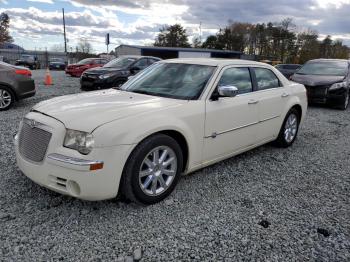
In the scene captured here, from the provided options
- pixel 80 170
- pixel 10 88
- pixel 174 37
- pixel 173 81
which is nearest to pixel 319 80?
pixel 173 81

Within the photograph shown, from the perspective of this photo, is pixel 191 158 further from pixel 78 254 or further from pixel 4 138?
pixel 4 138

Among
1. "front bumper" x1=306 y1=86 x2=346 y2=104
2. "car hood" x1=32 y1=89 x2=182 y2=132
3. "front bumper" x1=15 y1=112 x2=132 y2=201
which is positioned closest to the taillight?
"car hood" x1=32 y1=89 x2=182 y2=132

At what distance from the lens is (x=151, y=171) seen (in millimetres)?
3455

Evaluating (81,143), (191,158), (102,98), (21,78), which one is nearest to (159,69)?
(102,98)

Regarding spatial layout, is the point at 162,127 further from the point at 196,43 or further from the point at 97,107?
the point at 196,43

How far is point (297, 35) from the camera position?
54281 millimetres

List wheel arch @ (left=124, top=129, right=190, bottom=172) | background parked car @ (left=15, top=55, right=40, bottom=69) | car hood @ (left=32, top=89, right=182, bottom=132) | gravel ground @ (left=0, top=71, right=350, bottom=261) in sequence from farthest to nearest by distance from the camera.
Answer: background parked car @ (left=15, top=55, right=40, bottom=69) < wheel arch @ (left=124, top=129, right=190, bottom=172) < car hood @ (left=32, top=89, right=182, bottom=132) < gravel ground @ (left=0, top=71, right=350, bottom=261)

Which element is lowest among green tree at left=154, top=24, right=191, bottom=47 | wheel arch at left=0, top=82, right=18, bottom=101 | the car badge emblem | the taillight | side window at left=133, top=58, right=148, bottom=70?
wheel arch at left=0, top=82, right=18, bottom=101

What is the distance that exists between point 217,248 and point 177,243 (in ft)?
1.14

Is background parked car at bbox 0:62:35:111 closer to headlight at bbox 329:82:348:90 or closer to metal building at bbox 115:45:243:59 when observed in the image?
headlight at bbox 329:82:348:90

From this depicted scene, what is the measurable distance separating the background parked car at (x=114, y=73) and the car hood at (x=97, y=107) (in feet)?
24.3

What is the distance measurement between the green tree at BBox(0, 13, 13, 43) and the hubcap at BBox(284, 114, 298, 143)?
68520 mm

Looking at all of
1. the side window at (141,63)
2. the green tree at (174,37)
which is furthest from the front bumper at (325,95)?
the green tree at (174,37)

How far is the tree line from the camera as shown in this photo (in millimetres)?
46037
